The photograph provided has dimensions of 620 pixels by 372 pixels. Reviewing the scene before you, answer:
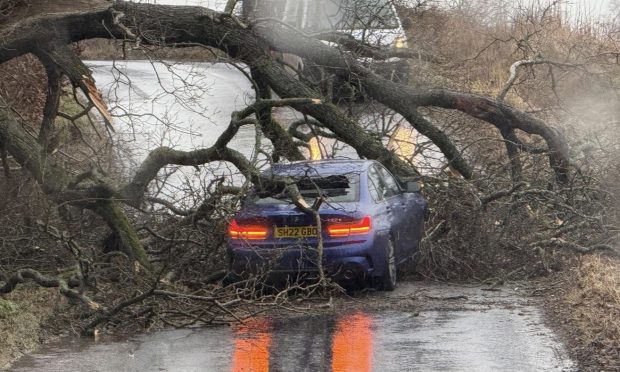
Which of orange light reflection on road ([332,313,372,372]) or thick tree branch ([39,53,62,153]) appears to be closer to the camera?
orange light reflection on road ([332,313,372,372])

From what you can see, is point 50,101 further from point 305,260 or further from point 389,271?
point 389,271

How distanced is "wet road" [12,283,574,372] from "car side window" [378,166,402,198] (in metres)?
1.96

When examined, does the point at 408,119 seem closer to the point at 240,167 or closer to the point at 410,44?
the point at 240,167

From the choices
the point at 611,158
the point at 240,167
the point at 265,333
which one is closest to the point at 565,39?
the point at 611,158

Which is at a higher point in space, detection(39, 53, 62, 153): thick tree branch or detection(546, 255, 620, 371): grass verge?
detection(39, 53, 62, 153): thick tree branch

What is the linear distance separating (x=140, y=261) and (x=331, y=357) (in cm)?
402

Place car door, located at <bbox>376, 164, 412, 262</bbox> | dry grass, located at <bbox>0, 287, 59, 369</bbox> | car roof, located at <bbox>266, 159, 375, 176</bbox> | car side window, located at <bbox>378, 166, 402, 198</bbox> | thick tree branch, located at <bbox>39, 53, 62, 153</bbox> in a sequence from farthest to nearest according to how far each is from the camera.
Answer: thick tree branch, located at <bbox>39, 53, 62, 153</bbox>, car side window, located at <bbox>378, 166, 402, 198</bbox>, car door, located at <bbox>376, 164, 412, 262</bbox>, car roof, located at <bbox>266, 159, 375, 176</bbox>, dry grass, located at <bbox>0, 287, 59, 369</bbox>

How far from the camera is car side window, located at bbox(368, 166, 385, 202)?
13008 millimetres

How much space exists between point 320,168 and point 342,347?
12.2ft

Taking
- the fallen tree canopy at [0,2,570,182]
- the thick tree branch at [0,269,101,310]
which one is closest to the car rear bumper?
the thick tree branch at [0,269,101,310]

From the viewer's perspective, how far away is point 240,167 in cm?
1317

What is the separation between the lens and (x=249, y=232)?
12453 mm

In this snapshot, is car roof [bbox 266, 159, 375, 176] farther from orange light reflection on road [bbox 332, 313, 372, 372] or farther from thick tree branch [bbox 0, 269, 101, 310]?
thick tree branch [bbox 0, 269, 101, 310]

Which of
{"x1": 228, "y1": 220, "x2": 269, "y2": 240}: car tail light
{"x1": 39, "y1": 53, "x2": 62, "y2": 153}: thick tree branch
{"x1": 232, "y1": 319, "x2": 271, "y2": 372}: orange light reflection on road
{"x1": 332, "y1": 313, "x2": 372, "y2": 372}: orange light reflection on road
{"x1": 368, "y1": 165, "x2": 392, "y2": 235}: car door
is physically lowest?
{"x1": 232, "y1": 319, "x2": 271, "y2": 372}: orange light reflection on road
